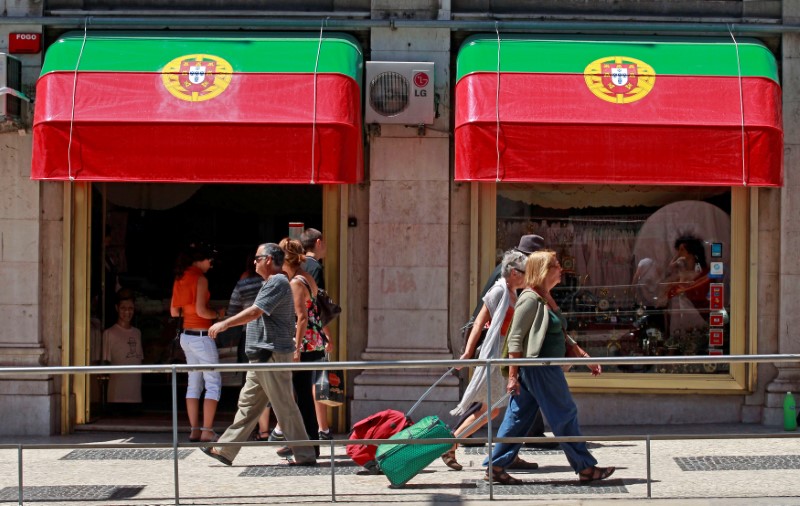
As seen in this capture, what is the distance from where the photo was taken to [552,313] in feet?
25.1

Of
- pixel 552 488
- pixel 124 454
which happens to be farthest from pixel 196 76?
pixel 552 488

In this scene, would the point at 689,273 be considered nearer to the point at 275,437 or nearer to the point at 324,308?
the point at 324,308

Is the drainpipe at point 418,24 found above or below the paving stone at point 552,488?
above

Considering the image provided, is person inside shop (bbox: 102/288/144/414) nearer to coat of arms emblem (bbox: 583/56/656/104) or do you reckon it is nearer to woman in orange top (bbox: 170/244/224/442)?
woman in orange top (bbox: 170/244/224/442)

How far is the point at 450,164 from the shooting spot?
1046 cm

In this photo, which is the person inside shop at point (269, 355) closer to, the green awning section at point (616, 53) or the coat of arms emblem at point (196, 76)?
the coat of arms emblem at point (196, 76)

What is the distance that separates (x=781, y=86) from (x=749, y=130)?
982 millimetres

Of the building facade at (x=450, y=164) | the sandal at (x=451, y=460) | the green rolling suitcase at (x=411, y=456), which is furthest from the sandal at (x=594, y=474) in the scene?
the building facade at (x=450, y=164)

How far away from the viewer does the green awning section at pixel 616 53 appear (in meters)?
10.0

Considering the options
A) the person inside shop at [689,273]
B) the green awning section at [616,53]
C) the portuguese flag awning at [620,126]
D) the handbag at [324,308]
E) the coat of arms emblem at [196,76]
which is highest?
the green awning section at [616,53]

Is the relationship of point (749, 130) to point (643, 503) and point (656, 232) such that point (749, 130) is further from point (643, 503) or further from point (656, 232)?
point (643, 503)

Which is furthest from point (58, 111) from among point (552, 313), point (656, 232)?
point (656, 232)

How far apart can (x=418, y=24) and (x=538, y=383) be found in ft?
14.4

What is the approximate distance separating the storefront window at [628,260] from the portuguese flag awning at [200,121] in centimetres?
221
